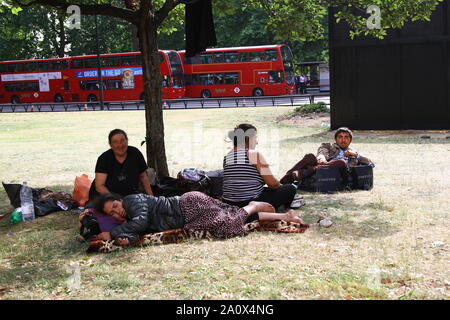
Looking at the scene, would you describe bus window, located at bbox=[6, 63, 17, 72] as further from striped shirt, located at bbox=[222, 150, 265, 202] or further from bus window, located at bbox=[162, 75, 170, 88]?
striped shirt, located at bbox=[222, 150, 265, 202]

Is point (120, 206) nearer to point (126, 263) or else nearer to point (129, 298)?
point (126, 263)

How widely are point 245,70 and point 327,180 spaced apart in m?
29.9

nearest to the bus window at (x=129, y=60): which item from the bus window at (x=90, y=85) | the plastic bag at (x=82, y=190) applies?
the bus window at (x=90, y=85)

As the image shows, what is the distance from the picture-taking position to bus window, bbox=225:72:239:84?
37.8 meters

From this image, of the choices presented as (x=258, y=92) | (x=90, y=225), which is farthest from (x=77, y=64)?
(x=90, y=225)

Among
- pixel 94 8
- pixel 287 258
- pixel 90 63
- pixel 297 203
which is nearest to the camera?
pixel 287 258

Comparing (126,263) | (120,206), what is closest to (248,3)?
(120,206)

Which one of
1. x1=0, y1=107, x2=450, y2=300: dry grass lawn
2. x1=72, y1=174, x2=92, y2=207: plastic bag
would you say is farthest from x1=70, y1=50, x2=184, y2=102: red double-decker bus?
x1=72, y1=174, x2=92, y2=207: plastic bag

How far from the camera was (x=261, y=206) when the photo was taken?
632 centimetres

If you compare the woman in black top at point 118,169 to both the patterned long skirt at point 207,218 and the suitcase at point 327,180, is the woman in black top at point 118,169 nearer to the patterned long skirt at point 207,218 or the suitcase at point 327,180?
the patterned long skirt at point 207,218

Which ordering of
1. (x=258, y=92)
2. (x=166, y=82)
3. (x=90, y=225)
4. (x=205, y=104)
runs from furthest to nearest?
(x=258, y=92) < (x=166, y=82) < (x=205, y=104) < (x=90, y=225)

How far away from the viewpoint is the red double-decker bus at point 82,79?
37500 mm

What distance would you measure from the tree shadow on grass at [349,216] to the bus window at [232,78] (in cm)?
3023

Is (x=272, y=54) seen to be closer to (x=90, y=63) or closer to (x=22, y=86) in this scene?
(x=90, y=63)
